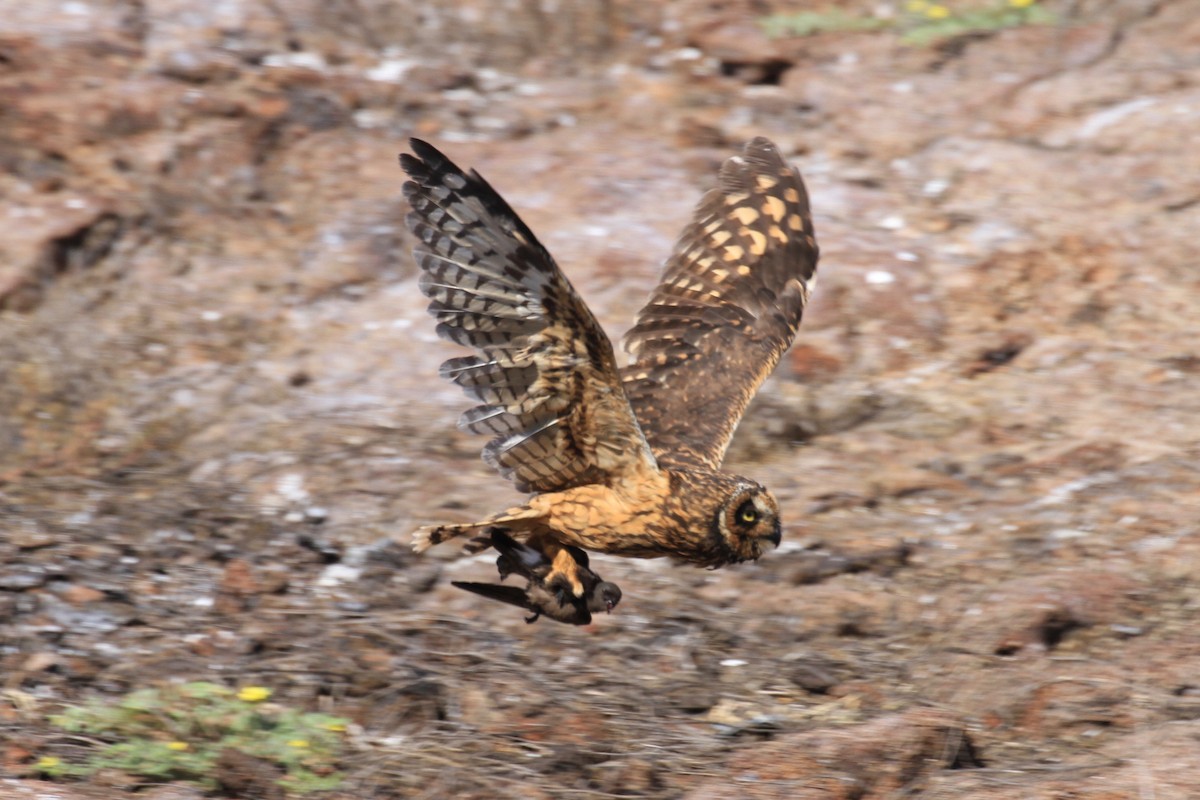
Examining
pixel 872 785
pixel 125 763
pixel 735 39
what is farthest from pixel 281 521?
pixel 735 39

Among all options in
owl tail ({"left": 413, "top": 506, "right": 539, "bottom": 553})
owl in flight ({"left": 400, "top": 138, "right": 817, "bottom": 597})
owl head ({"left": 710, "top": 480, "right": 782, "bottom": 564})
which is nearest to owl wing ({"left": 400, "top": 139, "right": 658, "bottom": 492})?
owl in flight ({"left": 400, "top": 138, "right": 817, "bottom": 597})

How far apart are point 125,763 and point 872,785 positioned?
7.60 feet

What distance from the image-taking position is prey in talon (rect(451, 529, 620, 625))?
476cm

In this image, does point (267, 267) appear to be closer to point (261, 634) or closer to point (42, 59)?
point (42, 59)

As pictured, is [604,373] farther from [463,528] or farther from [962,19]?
[962,19]

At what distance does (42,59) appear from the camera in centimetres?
850

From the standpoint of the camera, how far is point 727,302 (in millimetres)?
5953

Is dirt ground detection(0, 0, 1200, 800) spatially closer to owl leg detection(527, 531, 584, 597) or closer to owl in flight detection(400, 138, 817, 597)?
owl leg detection(527, 531, 584, 597)

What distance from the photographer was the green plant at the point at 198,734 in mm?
4566

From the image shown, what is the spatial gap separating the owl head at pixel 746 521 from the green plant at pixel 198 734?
1.45 m

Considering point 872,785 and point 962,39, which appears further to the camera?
point 962,39

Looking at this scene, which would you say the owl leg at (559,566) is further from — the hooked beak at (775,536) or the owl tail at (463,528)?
the hooked beak at (775,536)

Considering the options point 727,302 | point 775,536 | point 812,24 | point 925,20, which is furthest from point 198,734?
point 925,20

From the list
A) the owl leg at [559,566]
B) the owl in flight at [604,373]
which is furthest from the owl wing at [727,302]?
the owl leg at [559,566]
